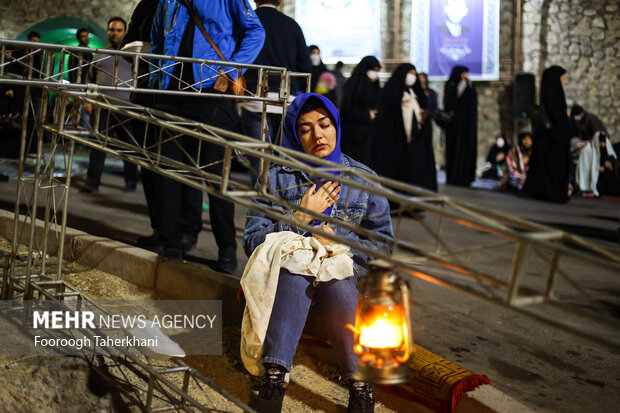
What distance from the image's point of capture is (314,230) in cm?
213

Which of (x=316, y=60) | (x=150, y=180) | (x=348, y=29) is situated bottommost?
(x=150, y=180)

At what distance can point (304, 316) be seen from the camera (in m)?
2.84

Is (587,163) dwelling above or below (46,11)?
below

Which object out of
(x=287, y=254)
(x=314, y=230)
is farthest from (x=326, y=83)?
(x=314, y=230)

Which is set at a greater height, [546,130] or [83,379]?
[546,130]

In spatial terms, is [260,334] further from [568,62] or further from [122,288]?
[568,62]

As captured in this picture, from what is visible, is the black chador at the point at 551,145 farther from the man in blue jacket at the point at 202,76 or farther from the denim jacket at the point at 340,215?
the denim jacket at the point at 340,215

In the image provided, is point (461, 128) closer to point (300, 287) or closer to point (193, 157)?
point (193, 157)

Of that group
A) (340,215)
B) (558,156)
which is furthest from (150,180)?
(558,156)

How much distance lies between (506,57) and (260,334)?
13.1m

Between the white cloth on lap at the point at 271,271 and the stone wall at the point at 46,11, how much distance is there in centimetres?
1312

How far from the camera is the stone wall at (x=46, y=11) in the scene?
1473 centimetres

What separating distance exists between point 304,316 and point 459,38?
41.7 feet

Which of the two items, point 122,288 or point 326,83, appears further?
point 326,83
